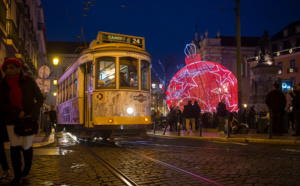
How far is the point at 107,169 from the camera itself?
5.85 metres

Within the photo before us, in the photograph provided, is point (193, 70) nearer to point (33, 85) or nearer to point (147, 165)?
point (147, 165)

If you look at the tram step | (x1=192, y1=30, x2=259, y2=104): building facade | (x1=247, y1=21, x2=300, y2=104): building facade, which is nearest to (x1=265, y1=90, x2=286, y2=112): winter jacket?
the tram step

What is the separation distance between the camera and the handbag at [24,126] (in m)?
4.27

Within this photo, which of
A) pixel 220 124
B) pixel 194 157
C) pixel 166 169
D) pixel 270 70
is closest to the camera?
pixel 166 169

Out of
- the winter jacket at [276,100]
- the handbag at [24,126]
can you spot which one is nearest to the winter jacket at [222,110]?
the winter jacket at [276,100]

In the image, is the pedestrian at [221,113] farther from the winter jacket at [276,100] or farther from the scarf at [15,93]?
the scarf at [15,93]

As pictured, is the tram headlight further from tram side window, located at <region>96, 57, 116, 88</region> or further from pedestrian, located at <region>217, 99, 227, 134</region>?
pedestrian, located at <region>217, 99, 227, 134</region>

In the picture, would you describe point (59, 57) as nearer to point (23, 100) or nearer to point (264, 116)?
point (264, 116)

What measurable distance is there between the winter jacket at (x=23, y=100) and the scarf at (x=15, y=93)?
1.6 inches

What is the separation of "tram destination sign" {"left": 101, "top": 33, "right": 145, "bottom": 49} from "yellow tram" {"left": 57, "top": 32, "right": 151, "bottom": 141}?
0.19 m

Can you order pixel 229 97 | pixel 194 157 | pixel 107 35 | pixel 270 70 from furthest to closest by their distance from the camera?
pixel 229 97
pixel 270 70
pixel 107 35
pixel 194 157

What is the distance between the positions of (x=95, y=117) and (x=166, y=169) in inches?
191

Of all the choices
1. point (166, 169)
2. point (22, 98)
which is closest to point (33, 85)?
point (22, 98)

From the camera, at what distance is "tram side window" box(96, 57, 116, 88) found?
10.3 metres
